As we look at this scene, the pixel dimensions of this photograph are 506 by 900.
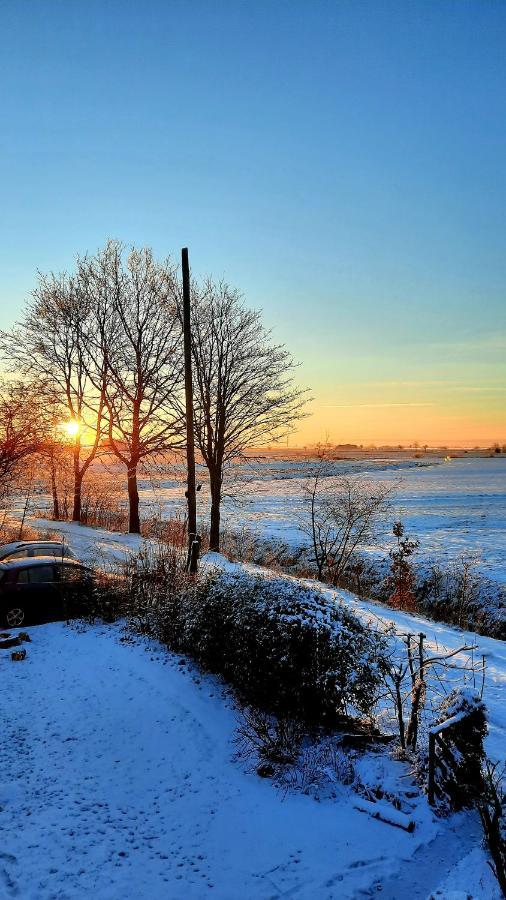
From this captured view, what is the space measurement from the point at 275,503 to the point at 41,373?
1881 cm

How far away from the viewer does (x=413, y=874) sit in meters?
4.93

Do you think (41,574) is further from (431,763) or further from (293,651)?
(431,763)

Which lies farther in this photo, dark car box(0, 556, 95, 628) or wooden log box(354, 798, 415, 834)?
dark car box(0, 556, 95, 628)

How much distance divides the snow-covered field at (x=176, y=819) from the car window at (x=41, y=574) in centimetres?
398

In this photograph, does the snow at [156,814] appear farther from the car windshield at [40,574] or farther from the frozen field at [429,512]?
the frozen field at [429,512]

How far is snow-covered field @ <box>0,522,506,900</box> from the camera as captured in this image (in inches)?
189

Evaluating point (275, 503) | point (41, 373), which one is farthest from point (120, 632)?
point (275, 503)

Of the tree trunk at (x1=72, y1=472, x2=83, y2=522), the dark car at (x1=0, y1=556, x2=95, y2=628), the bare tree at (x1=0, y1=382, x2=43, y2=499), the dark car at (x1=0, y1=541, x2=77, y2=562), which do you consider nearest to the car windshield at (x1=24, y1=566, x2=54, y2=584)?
the dark car at (x1=0, y1=556, x2=95, y2=628)

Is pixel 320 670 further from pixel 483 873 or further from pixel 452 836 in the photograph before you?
pixel 483 873

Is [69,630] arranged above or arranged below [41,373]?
below

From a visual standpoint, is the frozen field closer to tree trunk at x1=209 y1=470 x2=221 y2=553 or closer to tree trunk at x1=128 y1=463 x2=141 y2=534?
tree trunk at x1=209 y1=470 x2=221 y2=553

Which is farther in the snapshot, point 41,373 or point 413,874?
point 41,373

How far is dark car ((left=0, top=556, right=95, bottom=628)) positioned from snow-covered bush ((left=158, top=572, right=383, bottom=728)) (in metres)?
4.81

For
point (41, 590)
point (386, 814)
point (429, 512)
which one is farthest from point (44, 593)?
point (429, 512)
